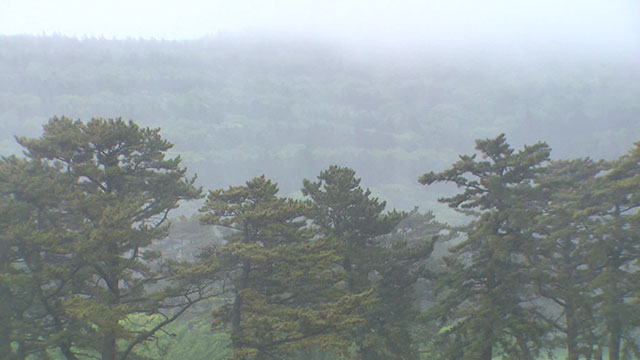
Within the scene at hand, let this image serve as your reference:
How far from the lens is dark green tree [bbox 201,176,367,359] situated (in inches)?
532

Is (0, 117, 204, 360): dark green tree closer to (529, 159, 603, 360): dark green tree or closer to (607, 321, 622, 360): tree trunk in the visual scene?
(529, 159, 603, 360): dark green tree

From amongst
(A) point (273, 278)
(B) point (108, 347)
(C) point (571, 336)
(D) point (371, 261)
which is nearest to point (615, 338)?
(C) point (571, 336)

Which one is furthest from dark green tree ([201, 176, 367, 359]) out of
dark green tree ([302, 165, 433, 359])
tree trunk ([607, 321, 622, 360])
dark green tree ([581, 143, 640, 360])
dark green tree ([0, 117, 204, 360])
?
tree trunk ([607, 321, 622, 360])

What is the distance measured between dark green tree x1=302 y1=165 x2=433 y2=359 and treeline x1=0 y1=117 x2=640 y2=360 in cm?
6

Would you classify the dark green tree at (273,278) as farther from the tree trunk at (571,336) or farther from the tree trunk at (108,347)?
the tree trunk at (571,336)

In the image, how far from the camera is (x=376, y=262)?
59.5 ft

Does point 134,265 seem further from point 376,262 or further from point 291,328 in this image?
point 376,262

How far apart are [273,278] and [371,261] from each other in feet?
14.9

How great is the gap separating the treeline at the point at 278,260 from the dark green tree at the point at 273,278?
0.05 metres

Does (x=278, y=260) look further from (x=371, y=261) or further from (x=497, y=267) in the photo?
(x=497, y=267)

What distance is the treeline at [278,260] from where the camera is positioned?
45.9ft

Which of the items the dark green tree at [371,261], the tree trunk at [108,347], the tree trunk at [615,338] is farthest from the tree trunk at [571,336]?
the tree trunk at [108,347]

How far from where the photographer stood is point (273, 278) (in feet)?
51.4

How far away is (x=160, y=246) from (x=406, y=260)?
3831 centimetres
